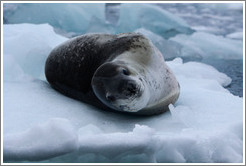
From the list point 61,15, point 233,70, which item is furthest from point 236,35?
point 61,15

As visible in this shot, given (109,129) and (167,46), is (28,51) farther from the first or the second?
(167,46)

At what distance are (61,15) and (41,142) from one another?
504 cm

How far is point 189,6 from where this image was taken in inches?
431

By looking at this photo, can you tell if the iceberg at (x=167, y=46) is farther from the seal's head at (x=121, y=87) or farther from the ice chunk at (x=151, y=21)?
the seal's head at (x=121, y=87)

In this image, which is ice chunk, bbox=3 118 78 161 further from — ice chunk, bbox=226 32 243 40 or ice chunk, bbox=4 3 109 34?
ice chunk, bbox=226 32 243 40

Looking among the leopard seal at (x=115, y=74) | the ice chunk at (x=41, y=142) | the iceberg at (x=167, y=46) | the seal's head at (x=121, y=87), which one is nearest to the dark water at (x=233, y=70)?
the iceberg at (x=167, y=46)

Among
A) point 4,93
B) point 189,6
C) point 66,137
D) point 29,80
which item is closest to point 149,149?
point 66,137

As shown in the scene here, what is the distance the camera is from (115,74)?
2490mm

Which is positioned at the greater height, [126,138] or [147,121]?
[126,138]

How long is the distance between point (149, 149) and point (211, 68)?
10.4 ft

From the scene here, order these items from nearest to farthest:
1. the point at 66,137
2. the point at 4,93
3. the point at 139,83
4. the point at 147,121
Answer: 1. the point at 66,137
2. the point at 139,83
3. the point at 147,121
4. the point at 4,93

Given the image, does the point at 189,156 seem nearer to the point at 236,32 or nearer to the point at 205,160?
the point at 205,160

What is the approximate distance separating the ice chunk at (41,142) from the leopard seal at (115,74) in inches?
17.5

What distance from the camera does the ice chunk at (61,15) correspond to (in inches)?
265
